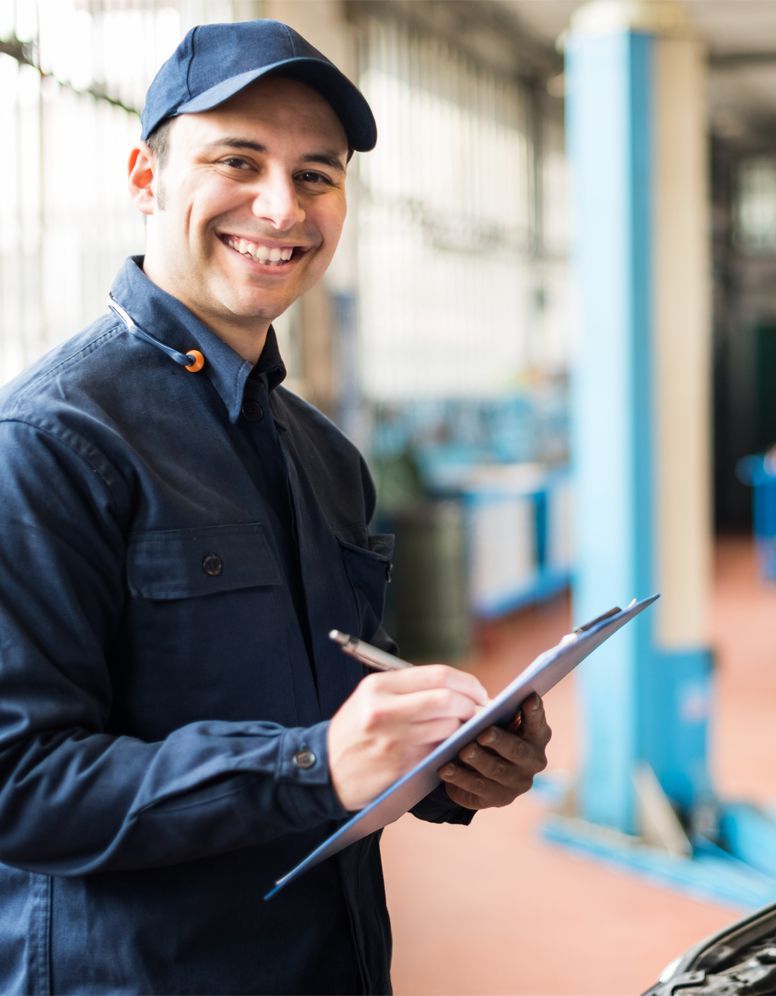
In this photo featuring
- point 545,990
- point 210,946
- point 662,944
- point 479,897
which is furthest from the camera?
point 479,897

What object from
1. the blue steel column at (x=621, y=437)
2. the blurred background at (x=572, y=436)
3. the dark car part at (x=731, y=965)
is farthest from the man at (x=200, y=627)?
the blue steel column at (x=621, y=437)

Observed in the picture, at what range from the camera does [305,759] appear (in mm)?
1020

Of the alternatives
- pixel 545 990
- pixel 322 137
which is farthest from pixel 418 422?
pixel 322 137

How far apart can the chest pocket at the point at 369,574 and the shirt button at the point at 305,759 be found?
1.27 ft

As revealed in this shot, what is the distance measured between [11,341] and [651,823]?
266cm

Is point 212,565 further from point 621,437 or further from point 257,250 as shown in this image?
point 621,437

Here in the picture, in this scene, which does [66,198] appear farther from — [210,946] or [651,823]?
[210,946]

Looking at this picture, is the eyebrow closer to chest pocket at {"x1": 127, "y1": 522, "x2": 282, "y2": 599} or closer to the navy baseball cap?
the navy baseball cap

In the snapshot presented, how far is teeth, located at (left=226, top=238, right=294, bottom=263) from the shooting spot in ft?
3.97

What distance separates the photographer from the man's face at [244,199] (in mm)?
1182

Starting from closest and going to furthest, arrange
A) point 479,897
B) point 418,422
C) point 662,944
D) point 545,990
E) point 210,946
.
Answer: point 210,946, point 545,990, point 662,944, point 479,897, point 418,422

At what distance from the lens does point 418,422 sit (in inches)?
311

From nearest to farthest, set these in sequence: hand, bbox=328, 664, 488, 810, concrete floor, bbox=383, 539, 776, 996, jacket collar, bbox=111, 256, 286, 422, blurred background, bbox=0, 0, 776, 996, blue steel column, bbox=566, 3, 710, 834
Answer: hand, bbox=328, 664, 488, 810
jacket collar, bbox=111, 256, 286, 422
concrete floor, bbox=383, 539, 776, 996
blurred background, bbox=0, 0, 776, 996
blue steel column, bbox=566, 3, 710, 834

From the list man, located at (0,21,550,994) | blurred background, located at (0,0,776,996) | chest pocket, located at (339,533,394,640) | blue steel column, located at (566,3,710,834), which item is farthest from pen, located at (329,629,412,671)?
blue steel column, located at (566,3,710,834)
